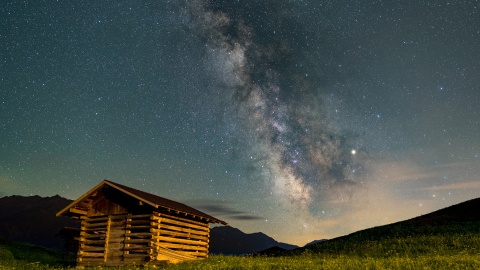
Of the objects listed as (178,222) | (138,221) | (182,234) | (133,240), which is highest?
(178,222)

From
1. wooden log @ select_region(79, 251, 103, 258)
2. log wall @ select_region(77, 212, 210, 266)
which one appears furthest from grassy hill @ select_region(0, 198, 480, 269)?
wooden log @ select_region(79, 251, 103, 258)

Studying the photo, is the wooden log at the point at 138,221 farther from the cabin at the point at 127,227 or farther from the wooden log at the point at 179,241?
the wooden log at the point at 179,241

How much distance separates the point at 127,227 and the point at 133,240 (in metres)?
0.97

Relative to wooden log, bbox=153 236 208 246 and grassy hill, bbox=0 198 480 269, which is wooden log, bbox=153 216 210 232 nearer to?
wooden log, bbox=153 236 208 246

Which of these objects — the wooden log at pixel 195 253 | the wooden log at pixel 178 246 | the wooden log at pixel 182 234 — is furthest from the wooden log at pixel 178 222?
the wooden log at pixel 195 253

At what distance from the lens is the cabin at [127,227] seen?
25.3 metres

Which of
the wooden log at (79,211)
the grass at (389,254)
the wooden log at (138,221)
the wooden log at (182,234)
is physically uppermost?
the wooden log at (79,211)

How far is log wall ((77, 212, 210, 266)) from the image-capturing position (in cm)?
2527

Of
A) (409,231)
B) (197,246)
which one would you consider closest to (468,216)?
(409,231)

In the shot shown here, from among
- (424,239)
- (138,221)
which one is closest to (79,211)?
(138,221)

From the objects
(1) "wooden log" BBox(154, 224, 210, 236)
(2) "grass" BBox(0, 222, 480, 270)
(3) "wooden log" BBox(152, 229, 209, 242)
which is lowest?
(2) "grass" BBox(0, 222, 480, 270)

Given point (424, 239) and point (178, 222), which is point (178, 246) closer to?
point (178, 222)

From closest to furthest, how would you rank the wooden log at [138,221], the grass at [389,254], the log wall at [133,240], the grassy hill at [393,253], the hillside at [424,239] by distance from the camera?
1. the grassy hill at [393,253]
2. the grass at [389,254]
3. the log wall at [133,240]
4. the wooden log at [138,221]
5. the hillside at [424,239]

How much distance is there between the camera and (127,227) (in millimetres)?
26078
